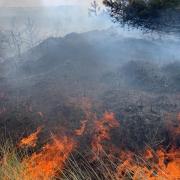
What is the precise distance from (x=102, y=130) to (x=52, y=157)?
138cm

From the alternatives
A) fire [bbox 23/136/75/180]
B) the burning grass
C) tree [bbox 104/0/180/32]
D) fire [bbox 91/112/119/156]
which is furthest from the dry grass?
tree [bbox 104/0/180/32]

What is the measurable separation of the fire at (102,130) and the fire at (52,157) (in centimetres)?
Result: 52

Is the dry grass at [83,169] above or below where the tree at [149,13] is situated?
below

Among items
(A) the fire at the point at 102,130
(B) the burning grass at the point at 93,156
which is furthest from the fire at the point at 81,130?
(A) the fire at the point at 102,130

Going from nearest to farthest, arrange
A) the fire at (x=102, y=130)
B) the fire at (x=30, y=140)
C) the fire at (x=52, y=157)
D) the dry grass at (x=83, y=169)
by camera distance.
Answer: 1. the dry grass at (x=83, y=169)
2. the fire at (x=52, y=157)
3. the fire at (x=102, y=130)
4. the fire at (x=30, y=140)

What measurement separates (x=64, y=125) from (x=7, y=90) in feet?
11.7

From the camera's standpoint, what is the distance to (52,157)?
809cm

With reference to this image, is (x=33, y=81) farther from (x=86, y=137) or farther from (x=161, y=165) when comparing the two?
(x=161, y=165)

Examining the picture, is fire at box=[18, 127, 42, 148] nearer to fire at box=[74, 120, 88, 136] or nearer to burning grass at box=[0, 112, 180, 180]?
burning grass at box=[0, 112, 180, 180]

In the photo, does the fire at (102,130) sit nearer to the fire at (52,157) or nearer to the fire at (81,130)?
the fire at (81,130)

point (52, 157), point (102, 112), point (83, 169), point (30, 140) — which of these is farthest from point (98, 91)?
point (83, 169)

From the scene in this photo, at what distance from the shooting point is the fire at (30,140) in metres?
8.64

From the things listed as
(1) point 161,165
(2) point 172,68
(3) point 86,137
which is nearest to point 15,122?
(3) point 86,137

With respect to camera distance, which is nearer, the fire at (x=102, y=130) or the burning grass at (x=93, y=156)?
the burning grass at (x=93, y=156)
